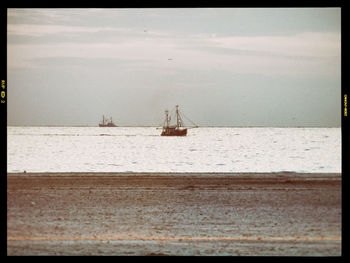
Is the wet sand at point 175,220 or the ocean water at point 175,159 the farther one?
the ocean water at point 175,159

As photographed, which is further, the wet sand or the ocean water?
the ocean water

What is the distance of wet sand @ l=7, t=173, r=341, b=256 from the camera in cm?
892

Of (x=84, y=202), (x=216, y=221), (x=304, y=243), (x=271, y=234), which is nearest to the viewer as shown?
(x=304, y=243)

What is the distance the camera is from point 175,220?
12516 mm

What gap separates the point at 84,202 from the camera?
15.8 meters

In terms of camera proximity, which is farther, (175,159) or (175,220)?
(175,159)

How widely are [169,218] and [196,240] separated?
3.12 meters

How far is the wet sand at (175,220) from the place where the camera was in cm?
892
